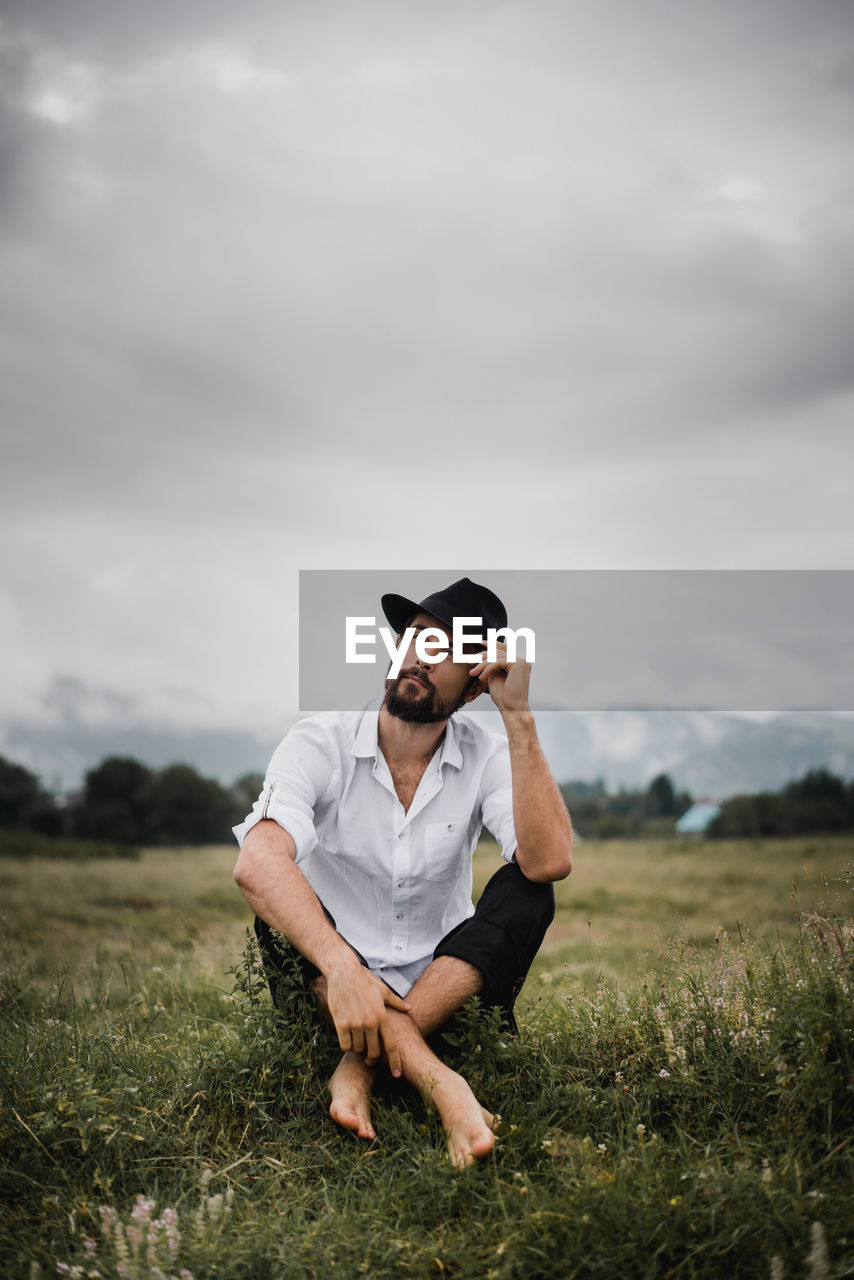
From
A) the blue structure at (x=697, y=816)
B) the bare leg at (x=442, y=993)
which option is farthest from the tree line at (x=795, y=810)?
the bare leg at (x=442, y=993)

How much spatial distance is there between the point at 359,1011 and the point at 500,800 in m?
1.39

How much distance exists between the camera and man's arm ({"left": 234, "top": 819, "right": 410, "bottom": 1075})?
3723 mm

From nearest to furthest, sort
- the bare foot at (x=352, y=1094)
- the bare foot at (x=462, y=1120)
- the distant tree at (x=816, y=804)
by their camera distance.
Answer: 1. the bare foot at (x=462, y=1120)
2. the bare foot at (x=352, y=1094)
3. the distant tree at (x=816, y=804)

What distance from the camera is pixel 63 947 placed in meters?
9.34

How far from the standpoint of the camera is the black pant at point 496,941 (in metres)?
4.18

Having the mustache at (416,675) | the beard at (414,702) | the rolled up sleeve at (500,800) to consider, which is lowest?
the rolled up sleeve at (500,800)

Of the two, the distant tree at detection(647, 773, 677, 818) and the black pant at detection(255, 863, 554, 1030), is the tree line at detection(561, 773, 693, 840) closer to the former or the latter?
the distant tree at detection(647, 773, 677, 818)

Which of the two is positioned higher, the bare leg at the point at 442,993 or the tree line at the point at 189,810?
the bare leg at the point at 442,993

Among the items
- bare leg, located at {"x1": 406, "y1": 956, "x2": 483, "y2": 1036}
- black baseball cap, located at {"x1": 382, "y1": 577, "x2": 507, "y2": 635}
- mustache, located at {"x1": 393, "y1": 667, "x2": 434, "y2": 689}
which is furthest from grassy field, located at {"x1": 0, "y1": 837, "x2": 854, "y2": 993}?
black baseball cap, located at {"x1": 382, "y1": 577, "x2": 507, "y2": 635}

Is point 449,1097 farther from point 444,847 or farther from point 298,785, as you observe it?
point 298,785

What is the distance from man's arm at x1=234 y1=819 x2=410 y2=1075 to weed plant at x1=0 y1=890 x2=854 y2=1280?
0.38 metres

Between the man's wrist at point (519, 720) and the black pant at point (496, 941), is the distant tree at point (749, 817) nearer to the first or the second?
the black pant at point (496, 941)

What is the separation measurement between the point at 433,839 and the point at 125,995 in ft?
9.55

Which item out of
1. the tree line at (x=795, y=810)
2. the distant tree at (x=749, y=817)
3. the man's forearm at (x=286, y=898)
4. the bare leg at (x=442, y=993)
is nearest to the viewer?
the man's forearm at (x=286, y=898)
